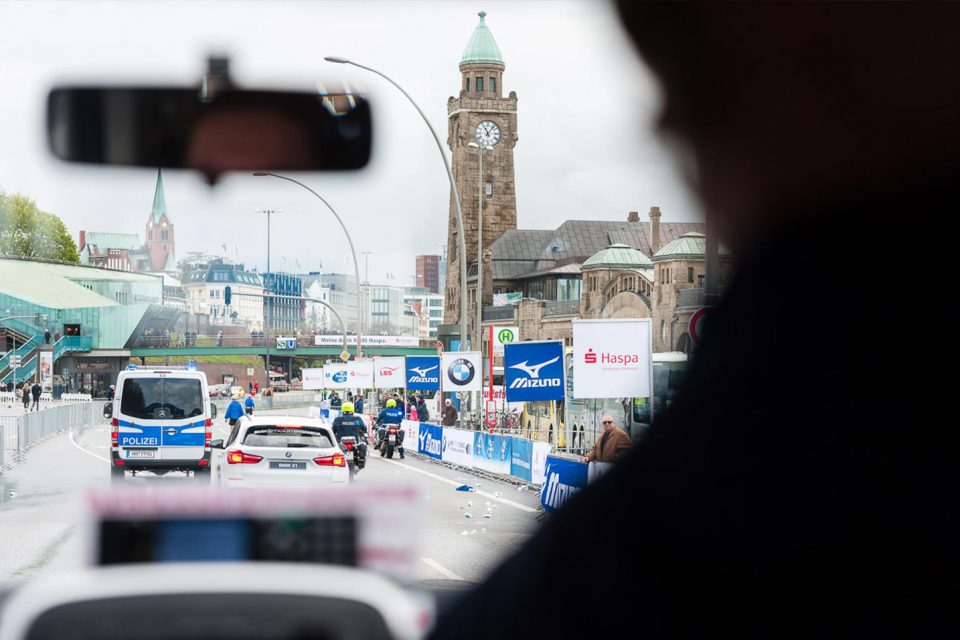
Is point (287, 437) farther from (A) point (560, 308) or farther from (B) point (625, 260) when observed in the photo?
(A) point (560, 308)

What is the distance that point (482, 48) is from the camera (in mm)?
2137

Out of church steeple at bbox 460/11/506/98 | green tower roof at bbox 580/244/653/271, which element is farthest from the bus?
church steeple at bbox 460/11/506/98

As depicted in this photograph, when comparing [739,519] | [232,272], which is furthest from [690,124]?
[232,272]

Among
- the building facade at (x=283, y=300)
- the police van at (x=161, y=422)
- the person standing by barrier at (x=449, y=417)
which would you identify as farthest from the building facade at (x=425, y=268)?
the person standing by barrier at (x=449, y=417)

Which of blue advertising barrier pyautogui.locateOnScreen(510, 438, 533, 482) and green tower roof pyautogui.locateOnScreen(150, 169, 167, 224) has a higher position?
green tower roof pyautogui.locateOnScreen(150, 169, 167, 224)

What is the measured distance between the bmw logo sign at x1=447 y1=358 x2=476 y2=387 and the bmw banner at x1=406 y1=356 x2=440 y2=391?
18.2 ft

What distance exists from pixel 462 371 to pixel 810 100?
85.3ft

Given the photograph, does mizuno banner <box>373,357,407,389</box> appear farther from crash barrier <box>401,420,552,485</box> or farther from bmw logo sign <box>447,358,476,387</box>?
bmw logo sign <box>447,358,476,387</box>

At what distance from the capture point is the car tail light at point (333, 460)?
12.3 m

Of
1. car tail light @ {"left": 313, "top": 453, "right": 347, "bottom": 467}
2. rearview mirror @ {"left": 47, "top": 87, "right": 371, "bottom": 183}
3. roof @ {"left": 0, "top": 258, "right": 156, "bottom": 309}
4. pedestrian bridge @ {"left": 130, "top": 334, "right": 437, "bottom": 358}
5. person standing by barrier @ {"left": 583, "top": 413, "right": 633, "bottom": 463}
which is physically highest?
rearview mirror @ {"left": 47, "top": 87, "right": 371, "bottom": 183}

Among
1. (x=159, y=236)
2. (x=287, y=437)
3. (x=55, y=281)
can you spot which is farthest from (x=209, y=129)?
(x=287, y=437)

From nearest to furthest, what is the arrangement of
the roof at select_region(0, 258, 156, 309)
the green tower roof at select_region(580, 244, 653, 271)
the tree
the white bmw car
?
the tree, the roof at select_region(0, 258, 156, 309), the green tower roof at select_region(580, 244, 653, 271), the white bmw car

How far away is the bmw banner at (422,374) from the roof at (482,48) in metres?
30.1

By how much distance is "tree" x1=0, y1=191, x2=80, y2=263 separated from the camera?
8.10ft
